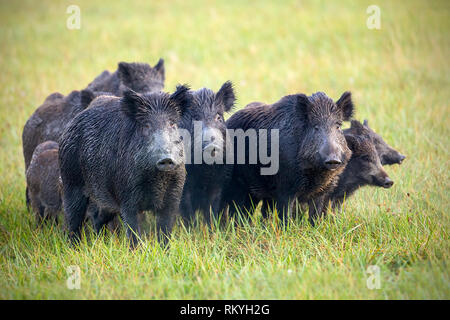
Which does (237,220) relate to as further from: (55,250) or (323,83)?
(323,83)

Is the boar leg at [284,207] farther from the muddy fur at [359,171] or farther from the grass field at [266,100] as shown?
the muddy fur at [359,171]

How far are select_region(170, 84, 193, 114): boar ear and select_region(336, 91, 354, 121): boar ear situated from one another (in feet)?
5.30

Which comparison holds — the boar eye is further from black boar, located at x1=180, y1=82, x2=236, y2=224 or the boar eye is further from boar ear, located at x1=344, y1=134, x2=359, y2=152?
boar ear, located at x1=344, y1=134, x2=359, y2=152

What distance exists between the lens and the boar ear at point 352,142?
23.1 ft

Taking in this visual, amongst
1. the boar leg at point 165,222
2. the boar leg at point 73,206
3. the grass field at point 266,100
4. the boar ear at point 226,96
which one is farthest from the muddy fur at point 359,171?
the boar leg at point 73,206

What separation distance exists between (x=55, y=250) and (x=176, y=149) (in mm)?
1778

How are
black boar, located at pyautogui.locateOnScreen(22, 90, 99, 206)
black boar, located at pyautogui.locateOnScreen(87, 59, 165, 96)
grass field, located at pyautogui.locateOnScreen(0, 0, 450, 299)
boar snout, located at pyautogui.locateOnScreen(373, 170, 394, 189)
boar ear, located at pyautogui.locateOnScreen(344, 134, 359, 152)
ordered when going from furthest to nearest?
black boar, located at pyautogui.locateOnScreen(87, 59, 165, 96) < black boar, located at pyautogui.locateOnScreen(22, 90, 99, 206) < boar ear, located at pyautogui.locateOnScreen(344, 134, 359, 152) < boar snout, located at pyautogui.locateOnScreen(373, 170, 394, 189) < grass field, located at pyautogui.locateOnScreen(0, 0, 450, 299)

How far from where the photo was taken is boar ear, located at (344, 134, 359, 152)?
277 inches

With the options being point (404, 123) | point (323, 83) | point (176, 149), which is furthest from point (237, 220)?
point (323, 83)

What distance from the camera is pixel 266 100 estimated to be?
41.3 ft

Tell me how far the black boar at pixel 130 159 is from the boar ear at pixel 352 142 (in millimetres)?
1984

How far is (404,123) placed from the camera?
9.98 metres

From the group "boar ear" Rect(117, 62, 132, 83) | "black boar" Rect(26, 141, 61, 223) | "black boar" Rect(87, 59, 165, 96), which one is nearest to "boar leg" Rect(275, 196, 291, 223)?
"black boar" Rect(26, 141, 61, 223)
